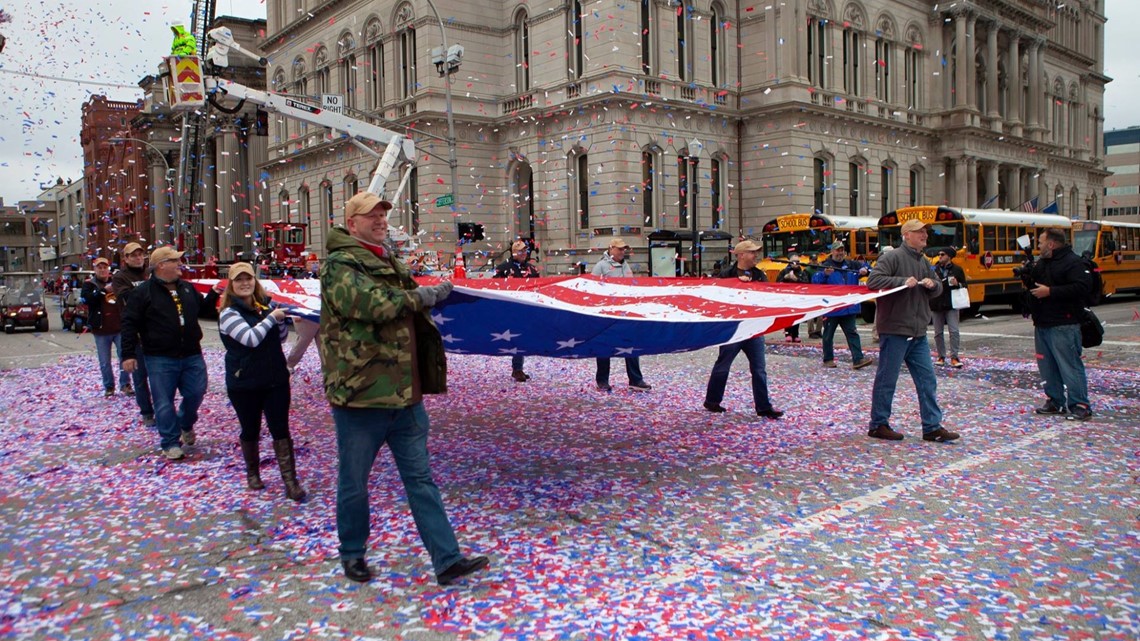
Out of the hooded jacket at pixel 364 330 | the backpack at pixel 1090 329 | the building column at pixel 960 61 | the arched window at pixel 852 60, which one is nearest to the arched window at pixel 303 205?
the arched window at pixel 852 60

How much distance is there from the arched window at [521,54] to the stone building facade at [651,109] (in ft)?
0.26

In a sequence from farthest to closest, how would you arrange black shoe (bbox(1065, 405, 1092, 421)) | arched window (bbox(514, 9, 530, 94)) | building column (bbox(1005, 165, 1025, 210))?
building column (bbox(1005, 165, 1025, 210))
arched window (bbox(514, 9, 530, 94))
black shoe (bbox(1065, 405, 1092, 421))

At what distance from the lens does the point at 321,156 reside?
152 feet

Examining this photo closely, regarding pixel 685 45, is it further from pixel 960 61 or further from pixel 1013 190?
pixel 1013 190

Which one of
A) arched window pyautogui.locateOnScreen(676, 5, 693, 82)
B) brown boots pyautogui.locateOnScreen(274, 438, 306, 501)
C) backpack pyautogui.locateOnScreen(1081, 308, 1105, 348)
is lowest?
brown boots pyautogui.locateOnScreen(274, 438, 306, 501)

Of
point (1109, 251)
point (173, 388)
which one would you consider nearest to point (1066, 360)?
point (173, 388)

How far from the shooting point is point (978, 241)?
76.7 ft

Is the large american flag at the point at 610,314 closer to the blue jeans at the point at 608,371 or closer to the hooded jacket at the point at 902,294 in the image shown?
the hooded jacket at the point at 902,294

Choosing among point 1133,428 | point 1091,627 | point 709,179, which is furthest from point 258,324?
point 709,179

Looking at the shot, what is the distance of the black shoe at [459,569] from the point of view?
14.6 feet

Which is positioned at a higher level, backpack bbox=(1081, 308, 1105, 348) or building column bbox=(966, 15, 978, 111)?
building column bbox=(966, 15, 978, 111)

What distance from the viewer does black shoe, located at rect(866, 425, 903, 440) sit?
7.88 m

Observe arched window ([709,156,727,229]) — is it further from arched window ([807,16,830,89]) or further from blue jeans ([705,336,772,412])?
blue jeans ([705,336,772,412])

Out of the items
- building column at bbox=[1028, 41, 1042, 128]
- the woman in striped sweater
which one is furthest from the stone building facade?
the woman in striped sweater
